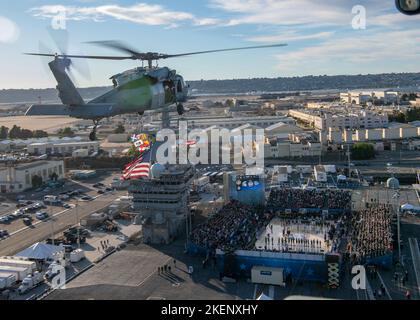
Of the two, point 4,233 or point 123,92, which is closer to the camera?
point 123,92

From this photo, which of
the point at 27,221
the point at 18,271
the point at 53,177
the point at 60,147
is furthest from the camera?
the point at 60,147

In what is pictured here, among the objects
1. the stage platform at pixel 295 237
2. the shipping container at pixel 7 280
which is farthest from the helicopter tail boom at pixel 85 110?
the stage platform at pixel 295 237

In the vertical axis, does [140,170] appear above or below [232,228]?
above

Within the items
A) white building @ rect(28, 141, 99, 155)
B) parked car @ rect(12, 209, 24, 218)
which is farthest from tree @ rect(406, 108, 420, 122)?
parked car @ rect(12, 209, 24, 218)

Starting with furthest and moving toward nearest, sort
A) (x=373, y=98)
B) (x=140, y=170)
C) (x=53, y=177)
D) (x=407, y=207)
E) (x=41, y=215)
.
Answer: (x=373, y=98) → (x=53, y=177) → (x=41, y=215) → (x=407, y=207) → (x=140, y=170)

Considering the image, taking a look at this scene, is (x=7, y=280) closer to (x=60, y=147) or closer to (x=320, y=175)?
(x=320, y=175)

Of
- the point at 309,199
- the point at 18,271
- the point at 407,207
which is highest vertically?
the point at 309,199

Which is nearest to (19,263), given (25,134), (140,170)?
Answer: (140,170)
